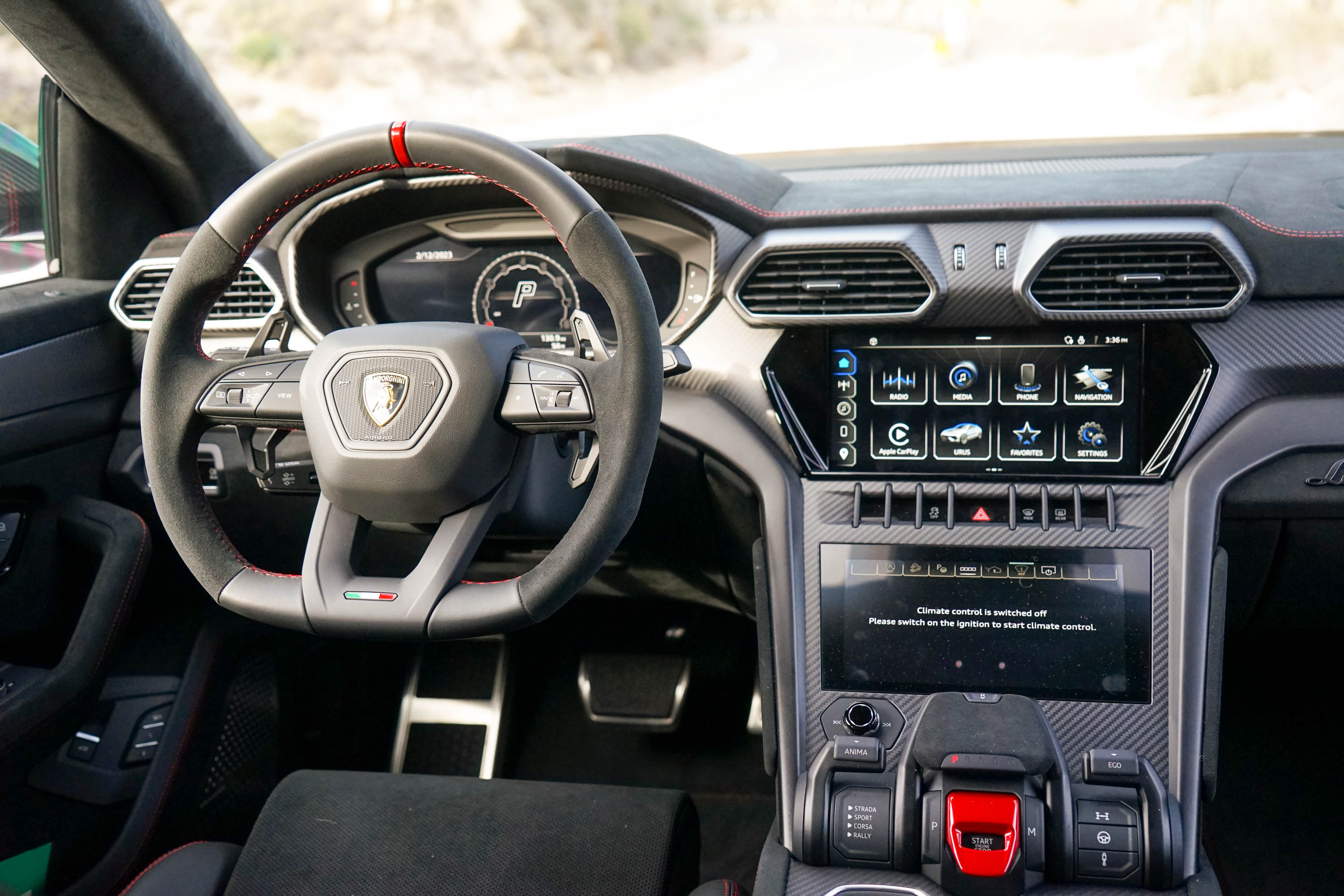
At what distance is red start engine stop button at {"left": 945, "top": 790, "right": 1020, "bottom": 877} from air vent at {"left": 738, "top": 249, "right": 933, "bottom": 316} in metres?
0.80

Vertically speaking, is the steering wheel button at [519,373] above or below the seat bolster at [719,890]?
above

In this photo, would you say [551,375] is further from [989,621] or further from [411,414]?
[989,621]

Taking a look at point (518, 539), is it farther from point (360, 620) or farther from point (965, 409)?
point (965, 409)

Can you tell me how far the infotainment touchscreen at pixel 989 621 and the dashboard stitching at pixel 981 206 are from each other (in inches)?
22.5

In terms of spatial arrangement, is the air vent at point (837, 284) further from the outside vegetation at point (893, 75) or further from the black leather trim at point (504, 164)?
the black leather trim at point (504, 164)

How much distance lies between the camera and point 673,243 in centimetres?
187

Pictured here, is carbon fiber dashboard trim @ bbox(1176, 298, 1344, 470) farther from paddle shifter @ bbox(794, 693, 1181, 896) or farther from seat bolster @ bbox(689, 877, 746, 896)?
seat bolster @ bbox(689, 877, 746, 896)

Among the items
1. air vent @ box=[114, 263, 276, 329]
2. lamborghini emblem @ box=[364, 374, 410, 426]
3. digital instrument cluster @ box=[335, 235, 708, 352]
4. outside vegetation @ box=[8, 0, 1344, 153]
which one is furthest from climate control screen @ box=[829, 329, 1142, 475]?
air vent @ box=[114, 263, 276, 329]

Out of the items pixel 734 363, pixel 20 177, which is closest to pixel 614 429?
pixel 734 363

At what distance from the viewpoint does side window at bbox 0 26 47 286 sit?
2.12 m

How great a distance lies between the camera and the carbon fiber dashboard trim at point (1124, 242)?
1.65 meters

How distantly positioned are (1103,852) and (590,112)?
1.79 m

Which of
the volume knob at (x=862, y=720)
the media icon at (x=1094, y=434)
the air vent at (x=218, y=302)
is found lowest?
the volume knob at (x=862, y=720)

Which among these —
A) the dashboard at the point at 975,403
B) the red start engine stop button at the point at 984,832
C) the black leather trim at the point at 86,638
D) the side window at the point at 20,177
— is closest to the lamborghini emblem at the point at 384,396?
the dashboard at the point at 975,403
